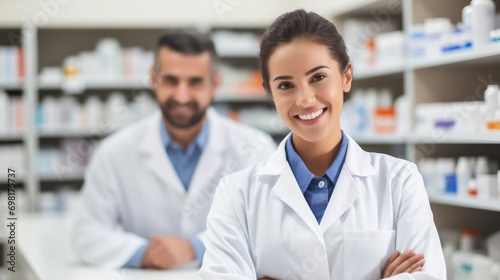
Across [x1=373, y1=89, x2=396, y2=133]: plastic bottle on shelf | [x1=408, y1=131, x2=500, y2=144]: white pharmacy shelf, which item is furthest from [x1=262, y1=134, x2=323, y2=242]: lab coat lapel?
[x1=373, y1=89, x2=396, y2=133]: plastic bottle on shelf

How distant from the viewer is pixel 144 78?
5711mm

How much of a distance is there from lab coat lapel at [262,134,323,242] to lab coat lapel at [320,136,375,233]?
0.03 meters

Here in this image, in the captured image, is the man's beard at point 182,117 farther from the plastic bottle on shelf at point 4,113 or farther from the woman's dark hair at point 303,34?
the plastic bottle on shelf at point 4,113

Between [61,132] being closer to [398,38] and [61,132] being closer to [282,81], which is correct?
[398,38]

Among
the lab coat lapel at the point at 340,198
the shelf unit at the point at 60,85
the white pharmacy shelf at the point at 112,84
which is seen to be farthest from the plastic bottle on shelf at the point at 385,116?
the lab coat lapel at the point at 340,198

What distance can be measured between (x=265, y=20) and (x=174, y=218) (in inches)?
146

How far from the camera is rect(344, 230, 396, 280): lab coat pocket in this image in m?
1.37

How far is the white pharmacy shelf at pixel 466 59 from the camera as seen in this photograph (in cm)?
248

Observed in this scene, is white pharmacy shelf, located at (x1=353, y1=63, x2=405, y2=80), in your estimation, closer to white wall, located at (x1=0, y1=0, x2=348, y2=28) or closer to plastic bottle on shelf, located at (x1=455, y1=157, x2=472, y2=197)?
plastic bottle on shelf, located at (x1=455, y1=157, x2=472, y2=197)

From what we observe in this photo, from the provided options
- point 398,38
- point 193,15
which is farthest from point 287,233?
point 193,15

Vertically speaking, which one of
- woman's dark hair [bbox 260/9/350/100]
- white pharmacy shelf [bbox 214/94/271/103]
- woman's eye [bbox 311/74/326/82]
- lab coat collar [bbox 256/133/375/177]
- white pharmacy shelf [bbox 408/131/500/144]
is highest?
white pharmacy shelf [bbox 214/94/271/103]

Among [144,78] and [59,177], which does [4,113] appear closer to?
[59,177]

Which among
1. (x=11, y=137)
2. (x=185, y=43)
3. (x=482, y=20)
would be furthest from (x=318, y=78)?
(x=11, y=137)

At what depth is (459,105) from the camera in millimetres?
2885
